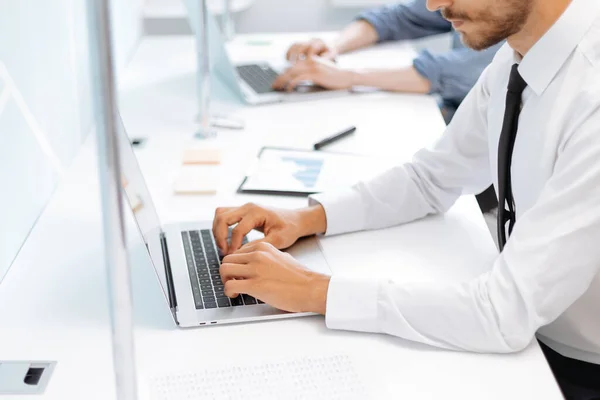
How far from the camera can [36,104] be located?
1.37 meters

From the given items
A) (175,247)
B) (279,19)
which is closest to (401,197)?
(175,247)

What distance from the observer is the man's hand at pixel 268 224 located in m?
1.21

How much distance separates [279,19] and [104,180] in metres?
2.66

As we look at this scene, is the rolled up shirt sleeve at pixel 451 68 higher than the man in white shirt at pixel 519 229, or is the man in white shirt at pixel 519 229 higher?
the man in white shirt at pixel 519 229

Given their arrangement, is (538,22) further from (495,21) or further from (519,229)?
(519,229)

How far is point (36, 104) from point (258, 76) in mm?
756

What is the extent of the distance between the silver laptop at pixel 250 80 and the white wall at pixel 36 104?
1.05ft

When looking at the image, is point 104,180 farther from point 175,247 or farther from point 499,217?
point 499,217

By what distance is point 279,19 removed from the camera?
3223mm

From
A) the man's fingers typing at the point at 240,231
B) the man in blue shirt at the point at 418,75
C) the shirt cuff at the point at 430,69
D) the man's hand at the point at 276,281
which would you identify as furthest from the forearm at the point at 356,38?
the man's hand at the point at 276,281

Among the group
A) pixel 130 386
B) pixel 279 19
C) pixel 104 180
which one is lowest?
pixel 279 19

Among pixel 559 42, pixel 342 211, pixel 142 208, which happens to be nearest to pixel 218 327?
pixel 142 208

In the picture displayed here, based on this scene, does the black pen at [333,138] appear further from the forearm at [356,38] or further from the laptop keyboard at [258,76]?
the forearm at [356,38]

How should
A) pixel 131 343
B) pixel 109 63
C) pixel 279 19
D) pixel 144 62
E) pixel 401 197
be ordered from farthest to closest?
pixel 279 19
pixel 144 62
pixel 401 197
pixel 131 343
pixel 109 63
